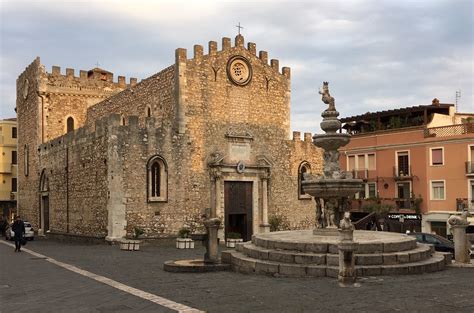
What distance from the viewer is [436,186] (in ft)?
127

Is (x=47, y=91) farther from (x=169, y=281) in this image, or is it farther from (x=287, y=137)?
(x=169, y=281)

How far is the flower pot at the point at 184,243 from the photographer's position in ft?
74.1

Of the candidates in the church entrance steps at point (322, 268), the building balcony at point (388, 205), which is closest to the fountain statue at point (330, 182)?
the church entrance steps at point (322, 268)

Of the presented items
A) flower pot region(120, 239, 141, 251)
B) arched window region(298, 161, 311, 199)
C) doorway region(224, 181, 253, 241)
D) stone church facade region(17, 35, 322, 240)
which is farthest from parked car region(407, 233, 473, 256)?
flower pot region(120, 239, 141, 251)

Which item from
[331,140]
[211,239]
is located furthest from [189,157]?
[211,239]

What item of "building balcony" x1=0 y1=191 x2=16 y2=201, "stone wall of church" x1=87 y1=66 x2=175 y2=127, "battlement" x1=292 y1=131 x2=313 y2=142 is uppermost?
"stone wall of church" x1=87 y1=66 x2=175 y2=127

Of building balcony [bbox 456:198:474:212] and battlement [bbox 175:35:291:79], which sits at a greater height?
battlement [bbox 175:35:291:79]

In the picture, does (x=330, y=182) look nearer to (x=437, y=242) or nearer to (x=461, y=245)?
(x=461, y=245)

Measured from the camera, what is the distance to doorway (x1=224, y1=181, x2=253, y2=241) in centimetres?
2681

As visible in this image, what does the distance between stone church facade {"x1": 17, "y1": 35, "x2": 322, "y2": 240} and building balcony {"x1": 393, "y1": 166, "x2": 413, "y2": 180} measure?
1237cm

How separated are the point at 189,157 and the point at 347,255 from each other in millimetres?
15353

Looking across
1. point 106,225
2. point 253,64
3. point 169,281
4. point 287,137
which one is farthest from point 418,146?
point 169,281

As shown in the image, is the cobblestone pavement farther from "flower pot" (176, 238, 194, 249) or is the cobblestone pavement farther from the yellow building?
the yellow building

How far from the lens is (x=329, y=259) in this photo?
12.4 meters
